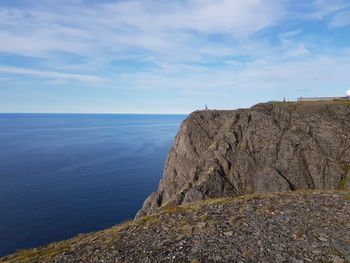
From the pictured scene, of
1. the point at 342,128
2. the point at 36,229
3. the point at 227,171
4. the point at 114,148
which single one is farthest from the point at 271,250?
the point at 114,148

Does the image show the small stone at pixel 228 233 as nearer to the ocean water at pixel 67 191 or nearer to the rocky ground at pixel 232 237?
the rocky ground at pixel 232 237

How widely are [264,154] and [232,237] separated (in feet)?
162

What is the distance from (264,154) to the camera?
6138 centimetres

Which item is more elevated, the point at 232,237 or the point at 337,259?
the point at 337,259

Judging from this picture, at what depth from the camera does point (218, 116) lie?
74.0 m

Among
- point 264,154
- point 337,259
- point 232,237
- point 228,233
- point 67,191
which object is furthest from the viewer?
point 67,191

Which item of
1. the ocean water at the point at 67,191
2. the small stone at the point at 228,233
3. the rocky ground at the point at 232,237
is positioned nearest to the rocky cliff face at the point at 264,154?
the ocean water at the point at 67,191

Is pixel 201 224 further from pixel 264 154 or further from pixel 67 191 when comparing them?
pixel 67 191

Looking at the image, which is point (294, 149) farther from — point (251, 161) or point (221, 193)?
point (221, 193)

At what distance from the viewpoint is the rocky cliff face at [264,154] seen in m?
55.8

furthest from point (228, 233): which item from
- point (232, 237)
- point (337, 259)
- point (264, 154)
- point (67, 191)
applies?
point (67, 191)

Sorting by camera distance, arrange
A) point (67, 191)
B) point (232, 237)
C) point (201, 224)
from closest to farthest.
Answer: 1. point (232, 237)
2. point (201, 224)
3. point (67, 191)

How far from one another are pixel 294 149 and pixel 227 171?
15.5m

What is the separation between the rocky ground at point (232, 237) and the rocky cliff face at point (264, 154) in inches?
1373
